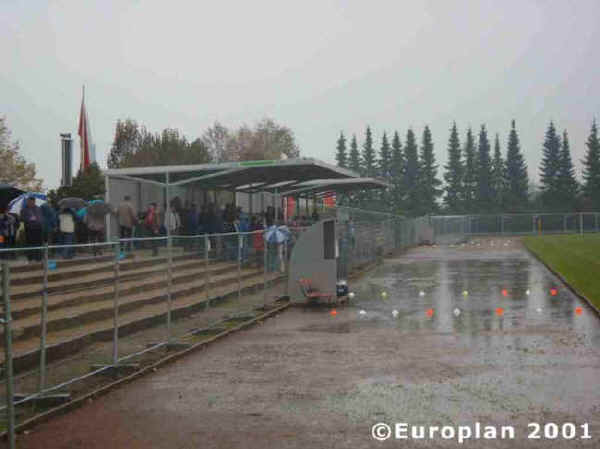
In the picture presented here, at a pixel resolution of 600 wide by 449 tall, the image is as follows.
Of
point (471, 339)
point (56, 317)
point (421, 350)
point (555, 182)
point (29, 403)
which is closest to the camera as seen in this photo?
point (29, 403)

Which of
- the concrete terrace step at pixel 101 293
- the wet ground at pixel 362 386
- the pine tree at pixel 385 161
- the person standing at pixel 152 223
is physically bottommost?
the wet ground at pixel 362 386

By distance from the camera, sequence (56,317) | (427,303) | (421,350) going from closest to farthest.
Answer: (56,317)
(421,350)
(427,303)

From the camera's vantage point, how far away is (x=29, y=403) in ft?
24.7

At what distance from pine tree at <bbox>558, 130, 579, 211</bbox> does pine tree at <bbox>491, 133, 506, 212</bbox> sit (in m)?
7.25

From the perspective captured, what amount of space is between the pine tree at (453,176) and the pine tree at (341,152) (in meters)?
19.9

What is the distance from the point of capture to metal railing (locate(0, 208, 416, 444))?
7.41 m

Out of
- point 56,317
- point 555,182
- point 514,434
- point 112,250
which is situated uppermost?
point 555,182

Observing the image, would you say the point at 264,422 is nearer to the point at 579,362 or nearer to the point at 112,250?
the point at 112,250

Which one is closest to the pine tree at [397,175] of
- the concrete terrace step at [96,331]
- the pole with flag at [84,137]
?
the pole with flag at [84,137]

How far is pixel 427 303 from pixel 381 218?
20958mm

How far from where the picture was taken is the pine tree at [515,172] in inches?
3895

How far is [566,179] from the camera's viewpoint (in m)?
95.2

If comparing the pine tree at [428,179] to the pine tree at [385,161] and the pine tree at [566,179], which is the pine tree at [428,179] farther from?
the pine tree at [566,179]

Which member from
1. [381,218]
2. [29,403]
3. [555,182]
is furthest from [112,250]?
[555,182]
